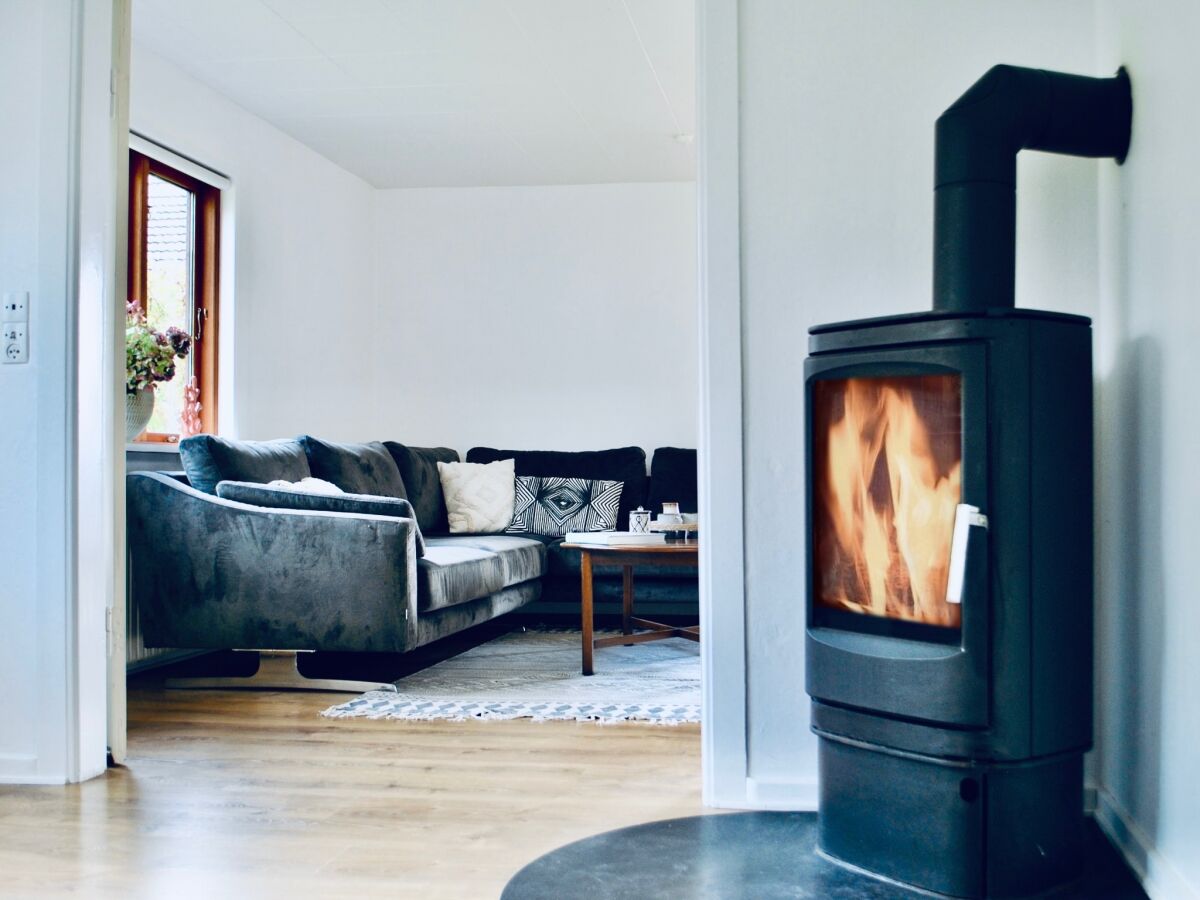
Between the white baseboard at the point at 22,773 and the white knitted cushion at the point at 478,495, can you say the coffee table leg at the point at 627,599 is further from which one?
the white baseboard at the point at 22,773

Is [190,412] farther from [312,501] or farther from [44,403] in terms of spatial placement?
[44,403]

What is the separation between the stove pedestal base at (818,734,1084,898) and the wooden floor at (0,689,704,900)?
0.53 metres

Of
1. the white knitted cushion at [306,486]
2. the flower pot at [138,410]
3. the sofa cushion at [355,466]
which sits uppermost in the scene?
the flower pot at [138,410]

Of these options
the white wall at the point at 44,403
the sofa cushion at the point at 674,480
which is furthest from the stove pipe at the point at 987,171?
the sofa cushion at the point at 674,480

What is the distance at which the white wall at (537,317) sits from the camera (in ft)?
21.7

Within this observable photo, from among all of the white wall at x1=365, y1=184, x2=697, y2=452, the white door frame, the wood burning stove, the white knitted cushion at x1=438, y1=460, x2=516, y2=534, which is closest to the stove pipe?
the wood burning stove

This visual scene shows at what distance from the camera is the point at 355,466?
5121 millimetres

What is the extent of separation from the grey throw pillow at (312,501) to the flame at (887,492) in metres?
2.01

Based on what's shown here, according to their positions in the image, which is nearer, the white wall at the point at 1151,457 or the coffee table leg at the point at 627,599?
the white wall at the point at 1151,457

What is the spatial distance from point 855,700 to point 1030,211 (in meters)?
1.11

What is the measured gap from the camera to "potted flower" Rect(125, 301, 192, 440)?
415cm

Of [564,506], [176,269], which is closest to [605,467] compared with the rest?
[564,506]

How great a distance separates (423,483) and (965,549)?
4.30 metres

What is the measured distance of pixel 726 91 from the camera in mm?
2518
